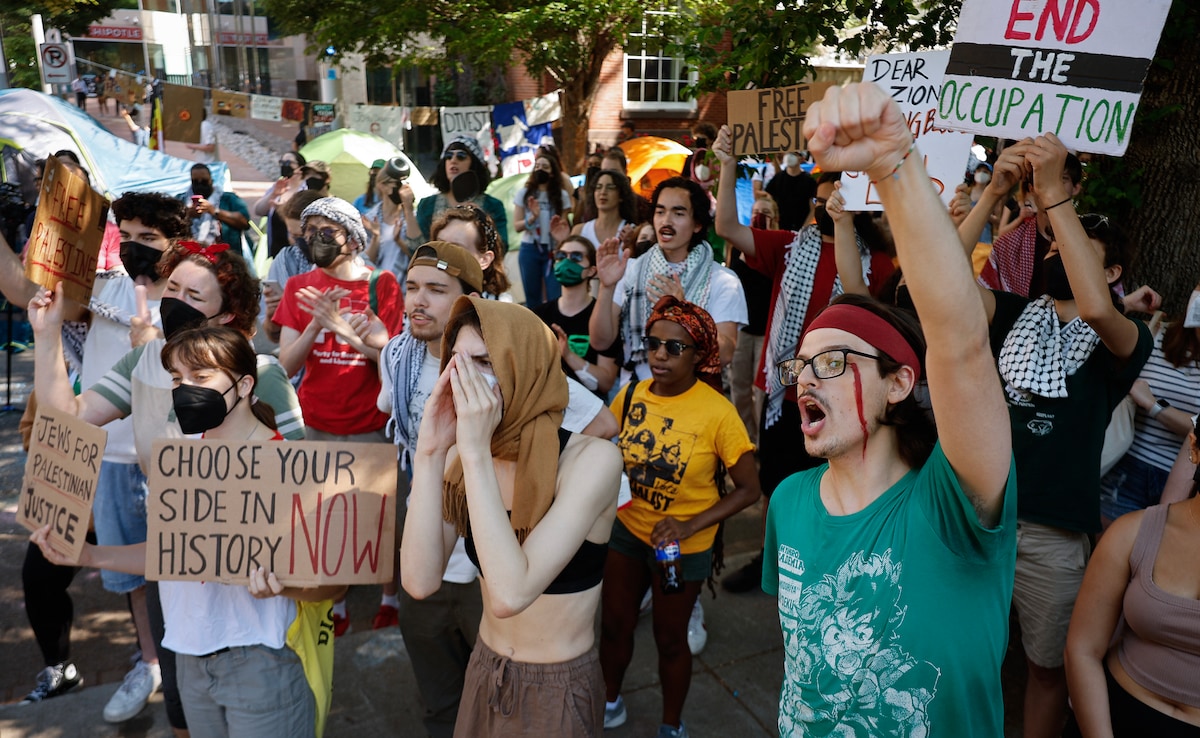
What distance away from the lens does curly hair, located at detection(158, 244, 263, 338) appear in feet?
11.5

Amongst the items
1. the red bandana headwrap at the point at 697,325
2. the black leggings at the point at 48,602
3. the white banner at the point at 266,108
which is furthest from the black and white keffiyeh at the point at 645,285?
the white banner at the point at 266,108

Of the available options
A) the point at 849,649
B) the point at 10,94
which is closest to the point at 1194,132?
the point at 849,649

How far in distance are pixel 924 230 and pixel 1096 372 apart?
205 cm

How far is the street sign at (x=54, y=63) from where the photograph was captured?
540 inches

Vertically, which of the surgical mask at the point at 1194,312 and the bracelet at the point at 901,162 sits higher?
the bracelet at the point at 901,162

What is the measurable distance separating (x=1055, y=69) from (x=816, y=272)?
172cm

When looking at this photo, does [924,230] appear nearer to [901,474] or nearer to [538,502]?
[901,474]

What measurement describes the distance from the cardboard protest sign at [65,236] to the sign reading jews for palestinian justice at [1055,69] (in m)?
3.46

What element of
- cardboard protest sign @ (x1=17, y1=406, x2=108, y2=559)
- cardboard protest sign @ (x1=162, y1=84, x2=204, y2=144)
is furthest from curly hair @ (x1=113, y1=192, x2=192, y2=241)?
cardboard protest sign @ (x1=162, y1=84, x2=204, y2=144)

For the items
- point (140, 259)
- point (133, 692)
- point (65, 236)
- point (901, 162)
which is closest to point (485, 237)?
point (140, 259)

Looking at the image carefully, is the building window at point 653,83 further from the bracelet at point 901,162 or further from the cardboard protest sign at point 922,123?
the bracelet at point 901,162

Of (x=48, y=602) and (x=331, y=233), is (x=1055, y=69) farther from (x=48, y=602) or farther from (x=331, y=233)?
(x=48, y=602)

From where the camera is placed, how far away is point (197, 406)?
9.04 ft

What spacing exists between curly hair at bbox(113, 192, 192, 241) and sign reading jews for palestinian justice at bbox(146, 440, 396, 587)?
1.71 meters
